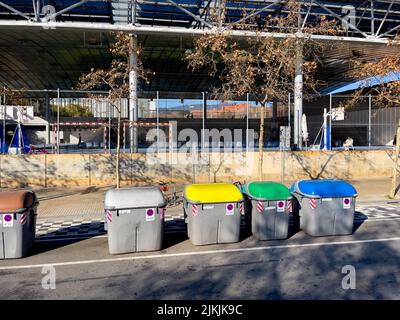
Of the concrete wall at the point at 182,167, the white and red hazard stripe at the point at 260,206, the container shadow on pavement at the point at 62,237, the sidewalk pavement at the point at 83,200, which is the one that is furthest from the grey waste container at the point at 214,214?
the concrete wall at the point at 182,167

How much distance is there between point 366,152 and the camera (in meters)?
17.3

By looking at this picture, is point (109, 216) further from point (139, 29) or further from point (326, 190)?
point (139, 29)

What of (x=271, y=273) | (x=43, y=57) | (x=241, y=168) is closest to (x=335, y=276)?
(x=271, y=273)

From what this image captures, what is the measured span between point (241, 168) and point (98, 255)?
977 centimetres

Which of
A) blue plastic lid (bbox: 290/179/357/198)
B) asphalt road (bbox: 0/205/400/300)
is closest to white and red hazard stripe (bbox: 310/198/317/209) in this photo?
blue plastic lid (bbox: 290/179/357/198)

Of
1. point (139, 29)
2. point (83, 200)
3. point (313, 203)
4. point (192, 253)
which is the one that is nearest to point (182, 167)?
point (83, 200)

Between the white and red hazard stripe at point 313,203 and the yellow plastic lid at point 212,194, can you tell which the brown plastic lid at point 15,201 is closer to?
the yellow plastic lid at point 212,194

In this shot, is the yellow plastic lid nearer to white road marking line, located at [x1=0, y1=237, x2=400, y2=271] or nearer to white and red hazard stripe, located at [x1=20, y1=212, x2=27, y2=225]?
white road marking line, located at [x1=0, y1=237, x2=400, y2=271]

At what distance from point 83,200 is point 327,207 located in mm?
8115

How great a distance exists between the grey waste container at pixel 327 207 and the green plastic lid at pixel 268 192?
0.57m

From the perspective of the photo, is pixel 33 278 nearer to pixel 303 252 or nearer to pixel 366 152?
pixel 303 252

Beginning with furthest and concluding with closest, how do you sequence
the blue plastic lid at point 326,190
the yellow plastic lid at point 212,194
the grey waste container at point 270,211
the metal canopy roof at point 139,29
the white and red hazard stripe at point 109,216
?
the metal canopy roof at point 139,29 → the blue plastic lid at point 326,190 → the grey waste container at point 270,211 → the yellow plastic lid at point 212,194 → the white and red hazard stripe at point 109,216

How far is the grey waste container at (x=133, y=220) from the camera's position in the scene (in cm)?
702

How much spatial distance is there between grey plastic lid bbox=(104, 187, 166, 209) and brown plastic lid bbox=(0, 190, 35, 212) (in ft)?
4.88
